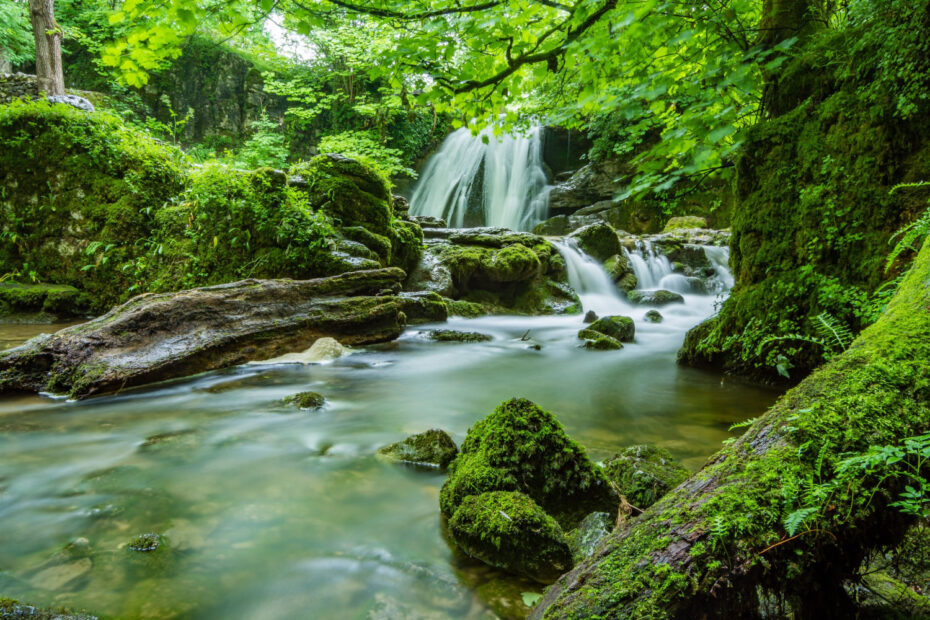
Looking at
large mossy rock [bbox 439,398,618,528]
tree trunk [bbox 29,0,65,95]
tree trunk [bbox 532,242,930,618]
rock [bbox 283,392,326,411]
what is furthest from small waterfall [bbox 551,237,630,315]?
tree trunk [bbox 29,0,65,95]

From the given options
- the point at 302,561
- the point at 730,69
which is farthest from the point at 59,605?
the point at 730,69

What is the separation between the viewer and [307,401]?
4.34m

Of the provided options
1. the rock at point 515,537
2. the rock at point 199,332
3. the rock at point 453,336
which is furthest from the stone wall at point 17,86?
the rock at point 515,537

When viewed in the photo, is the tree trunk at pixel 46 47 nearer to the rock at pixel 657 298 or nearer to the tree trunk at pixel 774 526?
the rock at pixel 657 298

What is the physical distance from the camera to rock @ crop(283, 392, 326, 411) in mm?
4340

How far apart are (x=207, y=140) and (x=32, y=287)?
1882cm

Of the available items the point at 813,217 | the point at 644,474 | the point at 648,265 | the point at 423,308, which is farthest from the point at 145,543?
the point at 648,265

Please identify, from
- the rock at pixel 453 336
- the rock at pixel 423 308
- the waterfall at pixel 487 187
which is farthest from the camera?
the waterfall at pixel 487 187

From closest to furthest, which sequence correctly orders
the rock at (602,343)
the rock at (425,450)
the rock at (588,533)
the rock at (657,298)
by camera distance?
the rock at (588,533), the rock at (425,450), the rock at (602,343), the rock at (657,298)

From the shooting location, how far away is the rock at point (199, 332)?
4.41m

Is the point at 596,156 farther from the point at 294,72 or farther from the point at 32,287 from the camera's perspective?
the point at 32,287

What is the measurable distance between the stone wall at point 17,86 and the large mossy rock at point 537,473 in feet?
57.6

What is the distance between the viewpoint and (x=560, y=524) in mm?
2232

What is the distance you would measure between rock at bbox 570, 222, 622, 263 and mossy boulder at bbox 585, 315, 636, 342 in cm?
557
